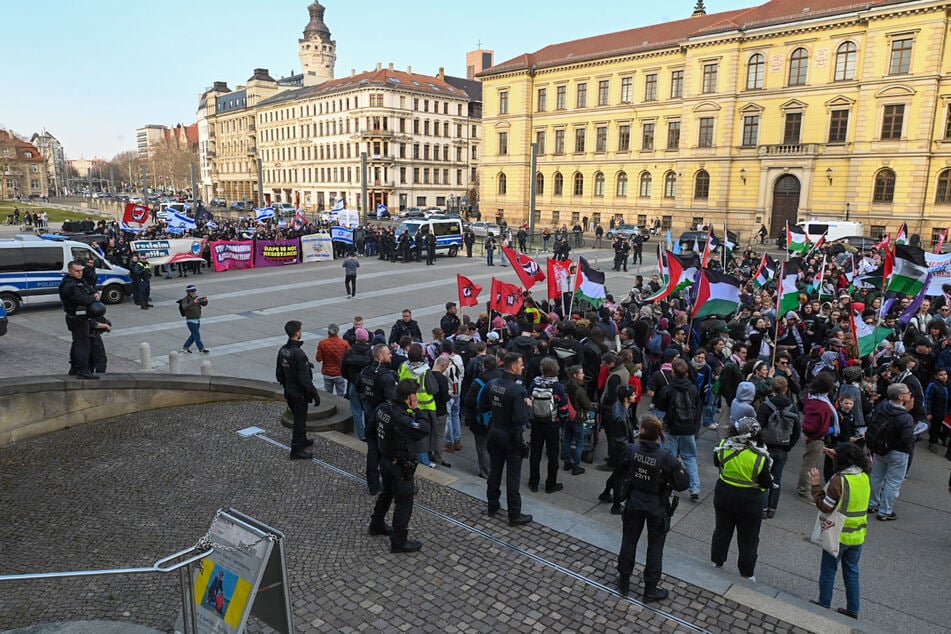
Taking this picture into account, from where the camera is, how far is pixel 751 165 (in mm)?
48625

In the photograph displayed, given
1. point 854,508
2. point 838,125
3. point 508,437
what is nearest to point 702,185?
point 838,125

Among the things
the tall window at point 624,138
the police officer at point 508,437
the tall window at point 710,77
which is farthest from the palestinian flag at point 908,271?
the tall window at point 624,138

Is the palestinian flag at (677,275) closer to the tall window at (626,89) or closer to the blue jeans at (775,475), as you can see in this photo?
the blue jeans at (775,475)

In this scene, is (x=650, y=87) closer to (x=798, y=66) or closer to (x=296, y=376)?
(x=798, y=66)

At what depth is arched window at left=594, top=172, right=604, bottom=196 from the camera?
58.0 m

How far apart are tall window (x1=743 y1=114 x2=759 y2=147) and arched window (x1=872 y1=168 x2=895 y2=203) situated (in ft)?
28.2

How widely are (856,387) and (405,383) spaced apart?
568cm

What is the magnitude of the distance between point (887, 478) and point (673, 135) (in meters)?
49.6

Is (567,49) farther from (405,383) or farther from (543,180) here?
(405,383)

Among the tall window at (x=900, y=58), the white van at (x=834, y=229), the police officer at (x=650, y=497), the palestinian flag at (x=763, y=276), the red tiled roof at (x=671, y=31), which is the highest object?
the red tiled roof at (x=671, y=31)

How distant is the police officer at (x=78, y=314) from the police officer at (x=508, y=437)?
684cm

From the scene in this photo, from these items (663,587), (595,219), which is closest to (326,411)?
(663,587)

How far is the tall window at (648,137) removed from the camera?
53906mm

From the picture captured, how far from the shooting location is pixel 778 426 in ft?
23.2
